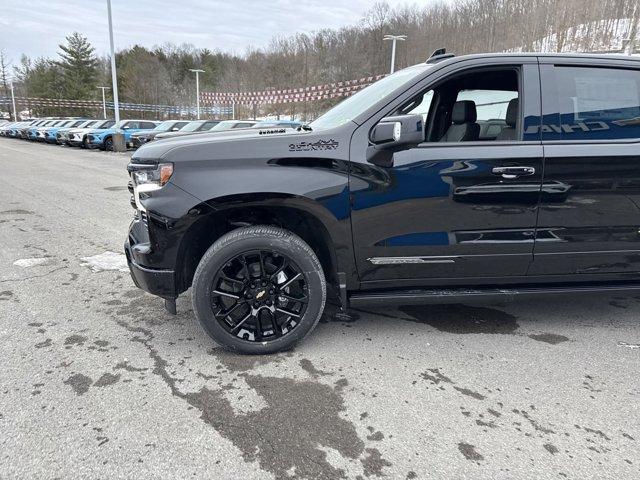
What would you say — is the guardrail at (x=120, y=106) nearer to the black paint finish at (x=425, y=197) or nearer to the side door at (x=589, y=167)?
the black paint finish at (x=425, y=197)

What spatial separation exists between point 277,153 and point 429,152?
3.11 ft

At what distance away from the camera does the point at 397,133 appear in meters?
2.59

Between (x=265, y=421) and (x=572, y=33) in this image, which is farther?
(x=572, y=33)

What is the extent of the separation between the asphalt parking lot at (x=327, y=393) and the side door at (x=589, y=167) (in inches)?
26.6

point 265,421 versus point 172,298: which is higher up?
point 172,298

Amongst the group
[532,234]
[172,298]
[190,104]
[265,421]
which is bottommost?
[265,421]

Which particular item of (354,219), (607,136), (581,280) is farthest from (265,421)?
(607,136)

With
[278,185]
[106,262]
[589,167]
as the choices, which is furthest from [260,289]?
[106,262]

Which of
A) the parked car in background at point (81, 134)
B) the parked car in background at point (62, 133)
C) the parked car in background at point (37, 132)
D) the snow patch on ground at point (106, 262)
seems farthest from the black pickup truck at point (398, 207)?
the parked car in background at point (37, 132)

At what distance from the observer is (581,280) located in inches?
124

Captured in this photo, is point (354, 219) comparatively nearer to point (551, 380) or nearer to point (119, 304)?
point (551, 380)

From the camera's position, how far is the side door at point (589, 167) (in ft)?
9.53

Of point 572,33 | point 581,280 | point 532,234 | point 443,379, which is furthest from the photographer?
point 572,33

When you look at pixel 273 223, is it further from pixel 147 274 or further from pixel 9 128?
pixel 9 128
